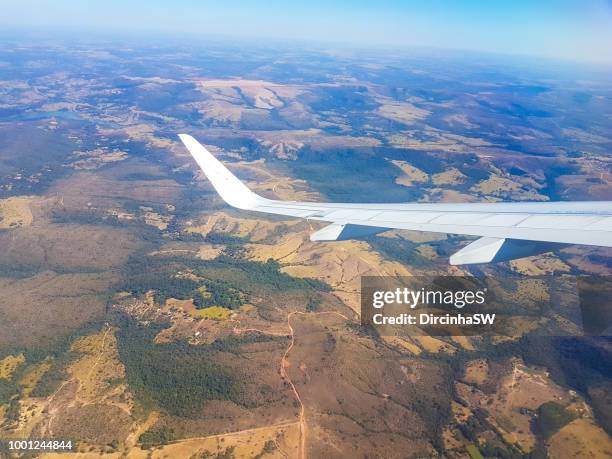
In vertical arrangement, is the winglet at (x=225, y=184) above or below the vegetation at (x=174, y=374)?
above

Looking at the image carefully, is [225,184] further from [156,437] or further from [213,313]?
[213,313]

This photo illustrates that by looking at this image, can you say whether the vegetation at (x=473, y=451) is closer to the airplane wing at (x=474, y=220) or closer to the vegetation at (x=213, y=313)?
the airplane wing at (x=474, y=220)

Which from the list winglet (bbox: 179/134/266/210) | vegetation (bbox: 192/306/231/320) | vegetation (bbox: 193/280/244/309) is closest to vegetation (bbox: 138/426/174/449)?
vegetation (bbox: 192/306/231/320)

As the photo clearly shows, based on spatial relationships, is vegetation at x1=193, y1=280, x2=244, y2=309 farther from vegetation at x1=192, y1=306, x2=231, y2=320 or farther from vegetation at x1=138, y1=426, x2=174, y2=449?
vegetation at x1=138, y1=426, x2=174, y2=449

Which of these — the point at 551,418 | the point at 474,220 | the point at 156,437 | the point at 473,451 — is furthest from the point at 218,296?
the point at 474,220

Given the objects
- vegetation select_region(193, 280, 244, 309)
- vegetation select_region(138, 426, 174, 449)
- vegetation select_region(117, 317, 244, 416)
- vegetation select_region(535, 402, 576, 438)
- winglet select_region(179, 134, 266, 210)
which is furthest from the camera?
vegetation select_region(193, 280, 244, 309)

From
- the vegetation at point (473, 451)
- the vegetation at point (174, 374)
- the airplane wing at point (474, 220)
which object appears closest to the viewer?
the airplane wing at point (474, 220)

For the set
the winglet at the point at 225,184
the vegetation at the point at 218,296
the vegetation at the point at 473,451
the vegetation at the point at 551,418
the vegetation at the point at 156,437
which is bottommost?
the vegetation at the point at 218,296

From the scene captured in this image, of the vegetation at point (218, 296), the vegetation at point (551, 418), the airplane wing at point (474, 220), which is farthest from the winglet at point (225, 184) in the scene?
the vegetation at point (218, 296)
